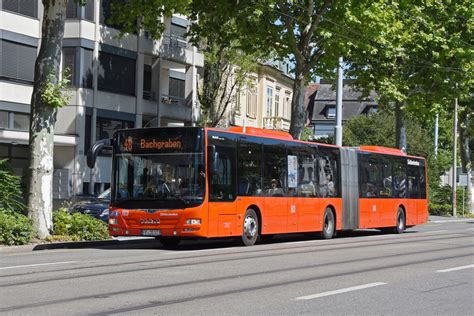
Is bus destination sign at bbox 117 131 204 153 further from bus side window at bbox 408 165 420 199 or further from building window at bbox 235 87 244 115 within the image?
building window at bbox 235 87 244 115

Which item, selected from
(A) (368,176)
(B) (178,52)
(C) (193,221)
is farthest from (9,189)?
(B) (178,52)

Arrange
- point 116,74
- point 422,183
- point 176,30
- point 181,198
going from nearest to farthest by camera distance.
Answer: point 181,198 → point 422,183 → point 116,74 → point 176,30

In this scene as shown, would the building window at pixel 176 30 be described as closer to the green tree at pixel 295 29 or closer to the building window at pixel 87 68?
the building window at pixel 87 68

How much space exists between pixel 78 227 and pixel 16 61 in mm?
16891

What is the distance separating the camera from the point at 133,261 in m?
15.7

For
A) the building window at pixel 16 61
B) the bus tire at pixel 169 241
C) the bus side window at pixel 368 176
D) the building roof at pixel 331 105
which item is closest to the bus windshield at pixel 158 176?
the bus tire at pixel 169 241

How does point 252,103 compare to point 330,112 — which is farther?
point 330,112

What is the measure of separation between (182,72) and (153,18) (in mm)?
16891

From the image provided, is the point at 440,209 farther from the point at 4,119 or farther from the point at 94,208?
the point at 94,208

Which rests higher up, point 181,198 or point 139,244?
point 181,198

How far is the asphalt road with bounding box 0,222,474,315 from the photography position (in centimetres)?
962

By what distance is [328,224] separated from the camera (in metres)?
25.7

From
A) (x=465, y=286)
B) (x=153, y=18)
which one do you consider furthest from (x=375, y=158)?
(x=465, y=286)

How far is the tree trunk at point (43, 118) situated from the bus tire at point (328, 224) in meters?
8.52
